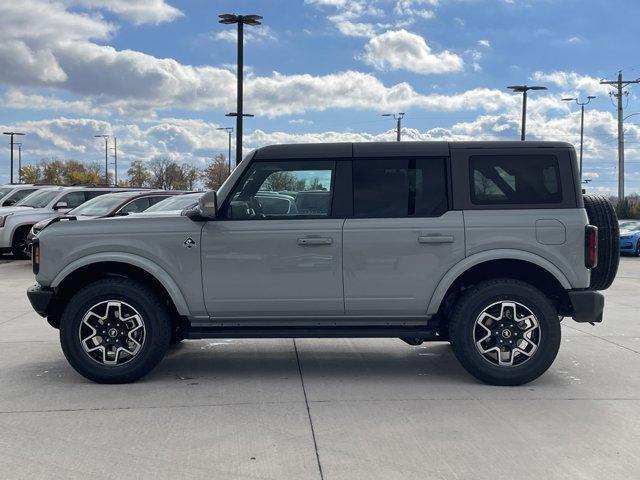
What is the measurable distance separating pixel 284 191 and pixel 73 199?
13705 millimetres

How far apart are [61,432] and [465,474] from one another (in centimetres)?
256

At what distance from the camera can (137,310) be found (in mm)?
5609

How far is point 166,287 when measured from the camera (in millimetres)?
5590

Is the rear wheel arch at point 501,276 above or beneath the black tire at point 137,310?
above

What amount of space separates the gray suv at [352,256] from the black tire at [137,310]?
0.01m

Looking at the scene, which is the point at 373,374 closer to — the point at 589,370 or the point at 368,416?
the point at 368,416

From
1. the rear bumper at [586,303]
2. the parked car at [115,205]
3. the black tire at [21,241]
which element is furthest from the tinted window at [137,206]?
the rear bumper at [586,303]

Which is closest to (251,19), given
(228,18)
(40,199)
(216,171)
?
(228,18)

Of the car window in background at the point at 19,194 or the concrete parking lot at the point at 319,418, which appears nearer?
the concrete parking lot at the point at 319,418

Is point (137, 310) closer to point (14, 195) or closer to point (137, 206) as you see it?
point (137, 206)

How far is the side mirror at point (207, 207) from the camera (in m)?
5.48

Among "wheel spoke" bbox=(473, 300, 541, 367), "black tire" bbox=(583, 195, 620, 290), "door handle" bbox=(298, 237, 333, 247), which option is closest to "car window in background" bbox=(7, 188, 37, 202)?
"door handle" bbox=(298, 237, 333, 247)

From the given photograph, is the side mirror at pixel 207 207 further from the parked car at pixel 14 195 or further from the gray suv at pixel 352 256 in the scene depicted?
the parked car at pixel 14 195

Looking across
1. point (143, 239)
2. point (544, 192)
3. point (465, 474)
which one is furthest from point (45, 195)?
point (465, 474)
